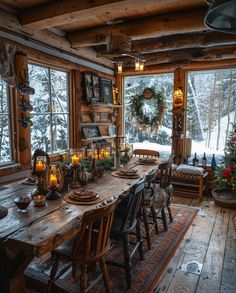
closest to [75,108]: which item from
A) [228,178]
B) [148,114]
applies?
[148,114]

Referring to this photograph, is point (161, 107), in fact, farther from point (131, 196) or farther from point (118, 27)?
point (131, 196)

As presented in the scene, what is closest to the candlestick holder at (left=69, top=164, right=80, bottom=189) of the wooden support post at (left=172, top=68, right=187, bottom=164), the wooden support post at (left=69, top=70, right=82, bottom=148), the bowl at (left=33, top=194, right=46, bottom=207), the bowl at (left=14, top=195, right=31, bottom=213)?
the bowl at (left=33, top=194, right=46, bottom=207)

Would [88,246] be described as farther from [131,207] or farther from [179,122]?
[179,122]

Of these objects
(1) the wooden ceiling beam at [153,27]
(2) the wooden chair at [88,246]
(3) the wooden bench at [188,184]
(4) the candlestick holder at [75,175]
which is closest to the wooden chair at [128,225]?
(2) the wooden chair at [88,246]

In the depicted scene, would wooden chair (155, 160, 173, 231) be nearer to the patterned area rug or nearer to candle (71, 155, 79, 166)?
the patterned area rug

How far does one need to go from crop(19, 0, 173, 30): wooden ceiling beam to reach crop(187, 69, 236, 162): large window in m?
2.77

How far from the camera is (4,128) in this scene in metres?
3.08

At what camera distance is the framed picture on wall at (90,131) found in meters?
4.45

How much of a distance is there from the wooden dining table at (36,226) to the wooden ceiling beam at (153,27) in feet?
7.28

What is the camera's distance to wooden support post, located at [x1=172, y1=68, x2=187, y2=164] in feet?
15.9

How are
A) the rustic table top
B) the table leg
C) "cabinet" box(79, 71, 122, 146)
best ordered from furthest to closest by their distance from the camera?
"cabinet" box(79, 71, 122, 146), the table leg, the rustic table top

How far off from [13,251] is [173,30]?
9.90ft

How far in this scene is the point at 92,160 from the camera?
110 inches

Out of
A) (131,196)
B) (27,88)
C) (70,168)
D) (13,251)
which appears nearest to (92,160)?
(70,168)
